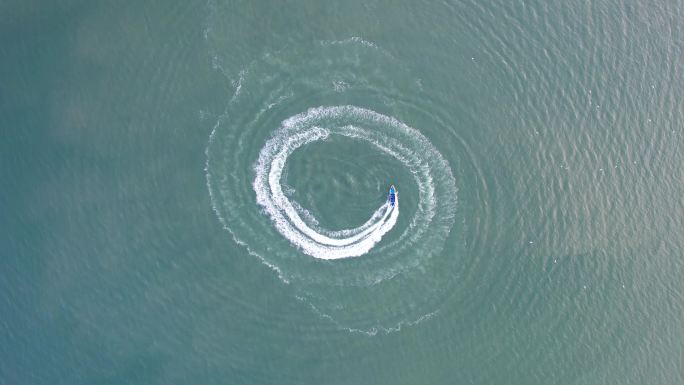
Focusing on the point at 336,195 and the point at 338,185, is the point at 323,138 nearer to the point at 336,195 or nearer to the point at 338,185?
the point at 338,185

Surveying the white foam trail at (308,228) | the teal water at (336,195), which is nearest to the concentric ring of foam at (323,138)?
the white foam trail at (308,228)

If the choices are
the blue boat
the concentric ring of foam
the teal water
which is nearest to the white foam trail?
the concentric ring of foam


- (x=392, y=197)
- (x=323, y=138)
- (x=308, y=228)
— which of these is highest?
(x=323, y=138)

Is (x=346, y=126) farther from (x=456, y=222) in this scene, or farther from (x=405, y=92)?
(x=456, y=222)

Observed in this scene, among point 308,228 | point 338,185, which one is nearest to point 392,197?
point 338,185

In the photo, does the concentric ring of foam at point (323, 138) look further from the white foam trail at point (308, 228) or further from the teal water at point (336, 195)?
the teal water at point (336, 195)

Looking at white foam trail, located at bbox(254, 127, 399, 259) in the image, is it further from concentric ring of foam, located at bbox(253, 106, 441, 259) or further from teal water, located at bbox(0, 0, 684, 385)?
teal water, located at bbox(0, 0, 684, 385)
